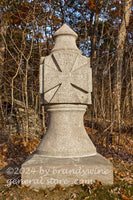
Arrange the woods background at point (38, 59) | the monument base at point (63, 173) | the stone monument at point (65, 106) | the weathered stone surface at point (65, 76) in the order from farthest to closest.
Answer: the woods background at point (38, 59), the weathered stone surface at point (65, 76), the stone monument at point (65, 106), the monument base at point (63, 173)

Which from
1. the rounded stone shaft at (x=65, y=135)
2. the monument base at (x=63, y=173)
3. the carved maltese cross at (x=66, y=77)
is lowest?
the monument base at (x=63, y=173)

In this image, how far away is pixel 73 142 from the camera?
11.0 feet

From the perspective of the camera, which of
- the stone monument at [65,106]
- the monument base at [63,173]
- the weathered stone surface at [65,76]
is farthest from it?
the weathered stone surface at [65,76]

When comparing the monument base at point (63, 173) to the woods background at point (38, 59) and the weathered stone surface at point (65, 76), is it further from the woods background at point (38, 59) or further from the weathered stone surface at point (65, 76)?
the woods background at point (38, 59)

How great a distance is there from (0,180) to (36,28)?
5.26 metres

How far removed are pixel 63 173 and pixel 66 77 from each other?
1.55 metres

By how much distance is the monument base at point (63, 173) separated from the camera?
9.50ft

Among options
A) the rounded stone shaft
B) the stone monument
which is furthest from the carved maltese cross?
the rounded stone shaft

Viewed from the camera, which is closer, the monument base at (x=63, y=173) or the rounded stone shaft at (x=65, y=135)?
the monument base at (x=63, y=173)

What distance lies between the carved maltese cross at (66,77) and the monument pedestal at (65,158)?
0.72 ft

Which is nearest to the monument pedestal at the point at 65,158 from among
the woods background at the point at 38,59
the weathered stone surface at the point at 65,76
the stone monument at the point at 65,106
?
the stone monument at the point at 65,106

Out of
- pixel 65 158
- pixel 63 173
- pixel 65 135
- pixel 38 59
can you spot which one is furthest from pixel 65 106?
pixel 38 59

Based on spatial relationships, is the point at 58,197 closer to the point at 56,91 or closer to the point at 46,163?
the point at 46,163

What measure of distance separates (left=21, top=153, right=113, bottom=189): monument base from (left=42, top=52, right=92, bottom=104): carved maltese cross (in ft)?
3.45
